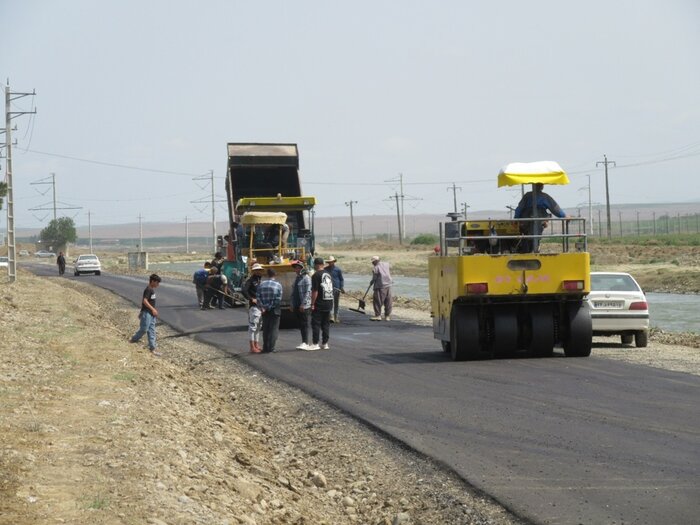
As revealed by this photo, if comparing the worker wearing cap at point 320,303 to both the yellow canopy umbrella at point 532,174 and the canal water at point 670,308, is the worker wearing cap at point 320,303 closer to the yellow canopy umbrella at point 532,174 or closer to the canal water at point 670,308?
the yellow canopy umbrella at point 532,174

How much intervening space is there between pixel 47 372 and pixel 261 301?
597cm

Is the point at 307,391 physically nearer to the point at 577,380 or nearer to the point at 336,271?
the point at 577,380

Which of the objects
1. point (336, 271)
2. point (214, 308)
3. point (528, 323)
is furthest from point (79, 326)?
point (528, 323)

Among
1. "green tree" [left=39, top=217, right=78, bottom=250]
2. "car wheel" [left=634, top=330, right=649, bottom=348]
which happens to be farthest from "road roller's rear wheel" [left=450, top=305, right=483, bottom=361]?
"green tree" [left=39, top=217, right=78, bottom=250]

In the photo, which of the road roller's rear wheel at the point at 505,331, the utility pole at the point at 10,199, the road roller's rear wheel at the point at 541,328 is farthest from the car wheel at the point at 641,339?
the utility pole at the point at 10,199

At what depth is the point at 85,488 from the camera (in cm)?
839

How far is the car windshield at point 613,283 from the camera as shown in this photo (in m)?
22.6

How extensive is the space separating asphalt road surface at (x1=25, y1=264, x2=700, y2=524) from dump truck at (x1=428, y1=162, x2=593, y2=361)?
480 mm

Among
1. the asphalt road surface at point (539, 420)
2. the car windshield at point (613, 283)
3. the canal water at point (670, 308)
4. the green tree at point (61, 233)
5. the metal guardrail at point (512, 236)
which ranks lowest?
the canal water at point (670, 308)

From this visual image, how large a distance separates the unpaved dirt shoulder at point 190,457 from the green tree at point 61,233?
491 ft

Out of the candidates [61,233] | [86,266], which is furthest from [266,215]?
[61,233]

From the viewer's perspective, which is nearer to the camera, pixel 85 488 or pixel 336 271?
pixel 85 488

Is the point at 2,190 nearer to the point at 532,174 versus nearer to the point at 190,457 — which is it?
the point at 532,174

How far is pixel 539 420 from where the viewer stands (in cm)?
1271
